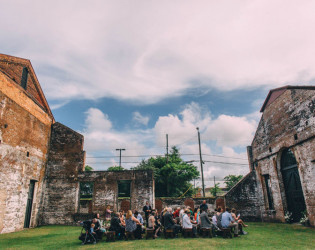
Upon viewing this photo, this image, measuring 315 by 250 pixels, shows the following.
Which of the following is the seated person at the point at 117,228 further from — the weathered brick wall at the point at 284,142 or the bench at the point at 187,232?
the weathered brick wall at the point at 284,142

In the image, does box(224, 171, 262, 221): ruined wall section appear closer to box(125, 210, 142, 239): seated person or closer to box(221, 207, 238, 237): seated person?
box(221, 207, 238, 237): seated person

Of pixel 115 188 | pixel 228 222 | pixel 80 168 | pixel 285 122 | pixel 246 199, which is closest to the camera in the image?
pixel 228 222

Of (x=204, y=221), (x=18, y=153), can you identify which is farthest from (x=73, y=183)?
(x=204, y=221)

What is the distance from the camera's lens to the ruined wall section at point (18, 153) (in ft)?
37.9

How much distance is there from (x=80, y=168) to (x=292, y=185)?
14132 millimetres

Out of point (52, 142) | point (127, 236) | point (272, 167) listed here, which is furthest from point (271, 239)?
point (52, 142)

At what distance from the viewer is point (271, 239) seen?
8617 millimetres

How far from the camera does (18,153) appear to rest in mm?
12625

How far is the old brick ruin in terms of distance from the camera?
38.8ft

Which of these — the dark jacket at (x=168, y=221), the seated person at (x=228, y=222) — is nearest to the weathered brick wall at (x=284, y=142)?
the seated person at (x=228, y=222)

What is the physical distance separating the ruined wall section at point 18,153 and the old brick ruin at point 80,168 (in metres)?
0.05

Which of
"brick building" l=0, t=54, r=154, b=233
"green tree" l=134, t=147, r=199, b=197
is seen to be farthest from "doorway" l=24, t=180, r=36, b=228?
"green tree" l=134, t=147, r=199, b=197

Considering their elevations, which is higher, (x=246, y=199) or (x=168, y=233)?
(x=246, y=199)

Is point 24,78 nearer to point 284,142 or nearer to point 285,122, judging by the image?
point 285,122
